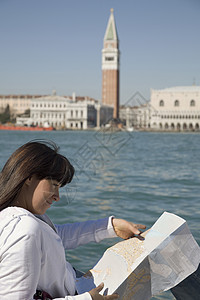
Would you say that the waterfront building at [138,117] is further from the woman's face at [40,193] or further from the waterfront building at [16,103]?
the woman's face at [40,193]

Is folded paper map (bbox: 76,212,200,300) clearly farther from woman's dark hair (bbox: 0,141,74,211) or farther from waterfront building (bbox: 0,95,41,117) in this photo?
waterfront building (bbox: 0,95,41,117)

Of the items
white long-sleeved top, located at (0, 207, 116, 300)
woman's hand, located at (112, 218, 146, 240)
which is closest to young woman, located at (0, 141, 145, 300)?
white long-sleeved top, located at (0, 207, 116, 300)

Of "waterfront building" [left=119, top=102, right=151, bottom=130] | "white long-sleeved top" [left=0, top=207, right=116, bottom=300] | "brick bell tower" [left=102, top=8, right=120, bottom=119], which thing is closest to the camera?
"white long-sleeved top" [left=0, top=207, right=116, bottom=300]

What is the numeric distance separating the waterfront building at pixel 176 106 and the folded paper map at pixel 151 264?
38256mm

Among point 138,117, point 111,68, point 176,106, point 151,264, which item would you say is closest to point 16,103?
point 111,68

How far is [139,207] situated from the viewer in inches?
122

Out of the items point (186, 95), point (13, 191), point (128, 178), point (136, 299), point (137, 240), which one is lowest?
point (128, 178)

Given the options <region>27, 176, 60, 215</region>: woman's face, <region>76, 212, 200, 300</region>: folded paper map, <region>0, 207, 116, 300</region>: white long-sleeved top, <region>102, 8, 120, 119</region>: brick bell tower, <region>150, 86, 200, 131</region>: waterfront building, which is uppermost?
<region>102, 8, 120, 119</region>: brick bell tower

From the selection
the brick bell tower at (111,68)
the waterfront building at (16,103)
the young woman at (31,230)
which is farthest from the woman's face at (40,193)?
the waterfront building at (16,103)

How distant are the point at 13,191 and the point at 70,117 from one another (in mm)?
43100

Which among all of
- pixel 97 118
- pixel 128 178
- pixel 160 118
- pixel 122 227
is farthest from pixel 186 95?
pixel 122 227

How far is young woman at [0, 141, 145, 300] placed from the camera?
2.09 ft

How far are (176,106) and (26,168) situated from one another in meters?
39.0

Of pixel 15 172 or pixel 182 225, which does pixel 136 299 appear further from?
pixel 15 172
